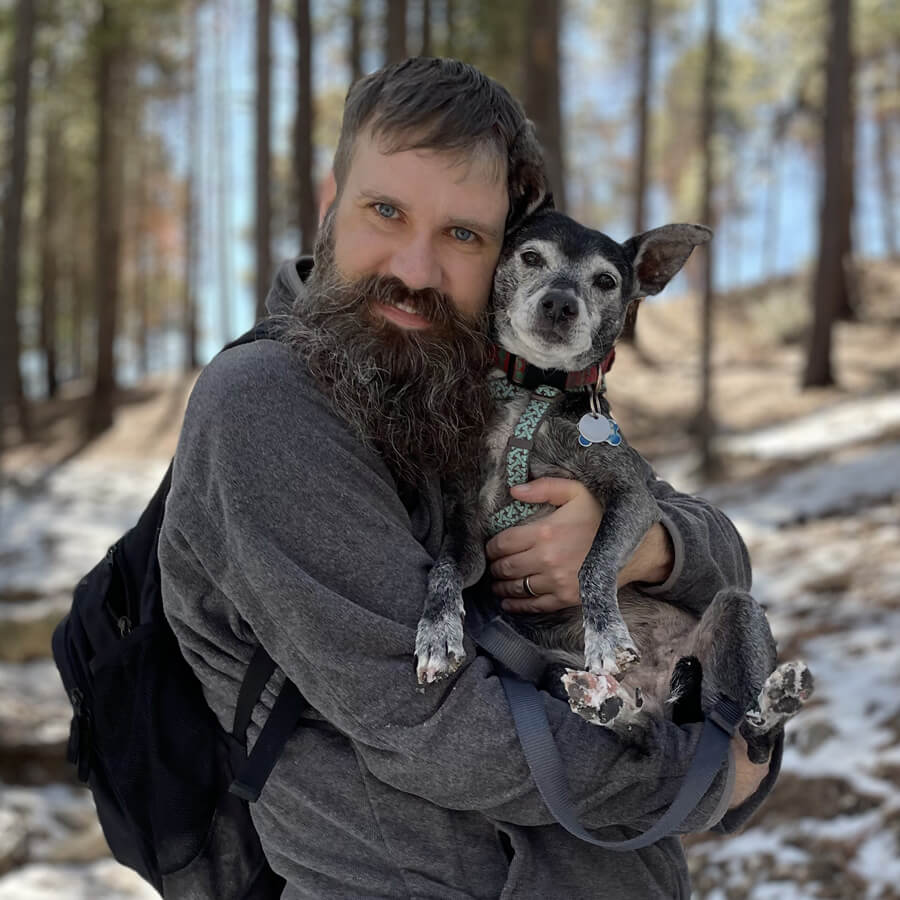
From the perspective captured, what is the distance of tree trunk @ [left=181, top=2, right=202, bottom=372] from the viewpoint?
2538 cm

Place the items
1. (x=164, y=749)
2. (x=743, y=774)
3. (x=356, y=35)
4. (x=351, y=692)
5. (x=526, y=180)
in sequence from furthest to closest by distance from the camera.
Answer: (x=356, y=35), (x=526, y=180), (x=743, y=774), (x=164, y=749), (x=351, y=692)

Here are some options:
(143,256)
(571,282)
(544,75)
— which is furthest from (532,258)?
(143,256)

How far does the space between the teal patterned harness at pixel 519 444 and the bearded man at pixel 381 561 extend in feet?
1.07

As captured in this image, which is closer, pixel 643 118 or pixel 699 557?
pixel 699 557

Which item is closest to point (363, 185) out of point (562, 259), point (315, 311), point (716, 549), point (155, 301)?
point (315, 311)

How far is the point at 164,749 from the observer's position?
212cm

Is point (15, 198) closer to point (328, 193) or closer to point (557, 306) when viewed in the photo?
point (328, 193)

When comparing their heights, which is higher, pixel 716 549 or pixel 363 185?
pixel 363 185

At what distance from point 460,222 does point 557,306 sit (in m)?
0.48

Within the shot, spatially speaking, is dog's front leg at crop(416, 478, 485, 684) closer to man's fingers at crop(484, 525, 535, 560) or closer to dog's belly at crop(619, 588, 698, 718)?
man's fingers at crop(484, 525, 535, 560)

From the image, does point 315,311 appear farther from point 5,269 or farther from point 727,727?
point 5,269

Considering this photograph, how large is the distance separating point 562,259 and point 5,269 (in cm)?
1173

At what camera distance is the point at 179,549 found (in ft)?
6.69

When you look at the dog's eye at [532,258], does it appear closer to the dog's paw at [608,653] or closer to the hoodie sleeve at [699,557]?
the hoodie sleeve at [699,557]
